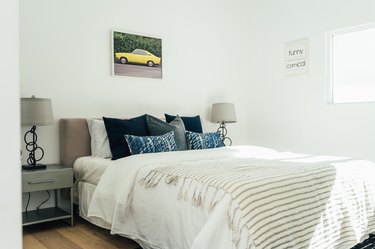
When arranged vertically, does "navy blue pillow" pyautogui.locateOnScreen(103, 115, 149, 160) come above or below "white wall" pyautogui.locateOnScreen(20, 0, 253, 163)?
below

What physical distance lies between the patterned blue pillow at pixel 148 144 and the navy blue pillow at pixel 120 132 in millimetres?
125

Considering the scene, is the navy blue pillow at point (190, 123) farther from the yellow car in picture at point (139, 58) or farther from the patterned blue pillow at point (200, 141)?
the yellow car in picture at point (139, 58)

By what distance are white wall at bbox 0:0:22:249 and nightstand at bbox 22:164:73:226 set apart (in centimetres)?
217

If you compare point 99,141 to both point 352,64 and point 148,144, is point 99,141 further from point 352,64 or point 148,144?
point 352,64

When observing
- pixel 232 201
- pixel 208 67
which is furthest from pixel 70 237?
pixel 208 67

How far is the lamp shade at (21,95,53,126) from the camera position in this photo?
294cm

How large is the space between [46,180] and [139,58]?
180 centimetres

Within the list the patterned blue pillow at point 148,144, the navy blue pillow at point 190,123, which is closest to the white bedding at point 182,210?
the patterned blue pillow at point 148,144

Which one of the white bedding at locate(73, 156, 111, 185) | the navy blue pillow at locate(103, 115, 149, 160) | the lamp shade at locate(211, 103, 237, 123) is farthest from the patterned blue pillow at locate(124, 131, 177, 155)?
the lamp shade at locate(211, 103, 237, 123)

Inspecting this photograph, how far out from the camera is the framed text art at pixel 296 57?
175 inches

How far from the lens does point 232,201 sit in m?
1.76

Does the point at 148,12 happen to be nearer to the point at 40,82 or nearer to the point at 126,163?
the point at 40,82

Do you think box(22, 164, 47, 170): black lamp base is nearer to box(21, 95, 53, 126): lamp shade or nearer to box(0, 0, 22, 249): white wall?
box(21, 95, 53, 126): lamp shade

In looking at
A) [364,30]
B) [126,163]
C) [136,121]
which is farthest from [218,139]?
[364,30]
